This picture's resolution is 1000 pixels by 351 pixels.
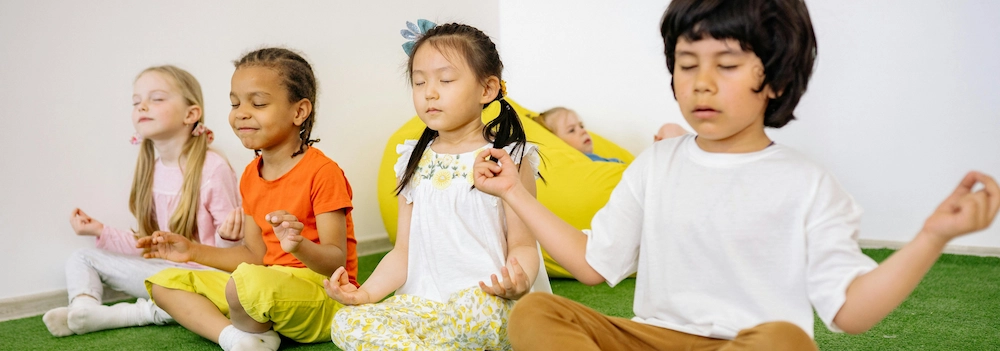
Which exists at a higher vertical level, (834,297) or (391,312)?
(834,297)

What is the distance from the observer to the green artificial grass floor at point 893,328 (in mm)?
1889

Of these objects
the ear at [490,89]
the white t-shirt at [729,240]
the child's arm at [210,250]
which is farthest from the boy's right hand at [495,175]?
the child's arm at [210,250]

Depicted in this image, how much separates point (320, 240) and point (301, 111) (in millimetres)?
354

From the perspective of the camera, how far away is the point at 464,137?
5.85ft

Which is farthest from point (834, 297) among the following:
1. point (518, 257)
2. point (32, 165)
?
point (32, 165)

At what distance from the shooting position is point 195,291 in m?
2.07

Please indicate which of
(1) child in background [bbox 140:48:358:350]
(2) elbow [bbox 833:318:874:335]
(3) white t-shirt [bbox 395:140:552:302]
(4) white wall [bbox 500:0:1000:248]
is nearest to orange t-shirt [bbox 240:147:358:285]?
(1) child in background [bbox 140:48:358:350]

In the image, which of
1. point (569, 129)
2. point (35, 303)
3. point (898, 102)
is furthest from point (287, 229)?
point (898, 102)

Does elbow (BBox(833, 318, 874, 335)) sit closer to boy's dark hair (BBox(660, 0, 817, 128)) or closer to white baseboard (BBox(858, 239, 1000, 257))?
boy's dark hair (BBox(660, 0, 817, 128))

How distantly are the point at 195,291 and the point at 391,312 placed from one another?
0.68 metres

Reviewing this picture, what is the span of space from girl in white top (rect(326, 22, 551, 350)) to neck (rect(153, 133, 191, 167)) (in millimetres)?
1117

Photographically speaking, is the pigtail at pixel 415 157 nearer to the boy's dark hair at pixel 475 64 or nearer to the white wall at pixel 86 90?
the boy's dark hair at pixel 475 64

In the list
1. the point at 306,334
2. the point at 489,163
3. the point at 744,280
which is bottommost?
the point at 306,334

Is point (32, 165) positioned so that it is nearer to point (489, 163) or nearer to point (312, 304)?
point (312, 304)
